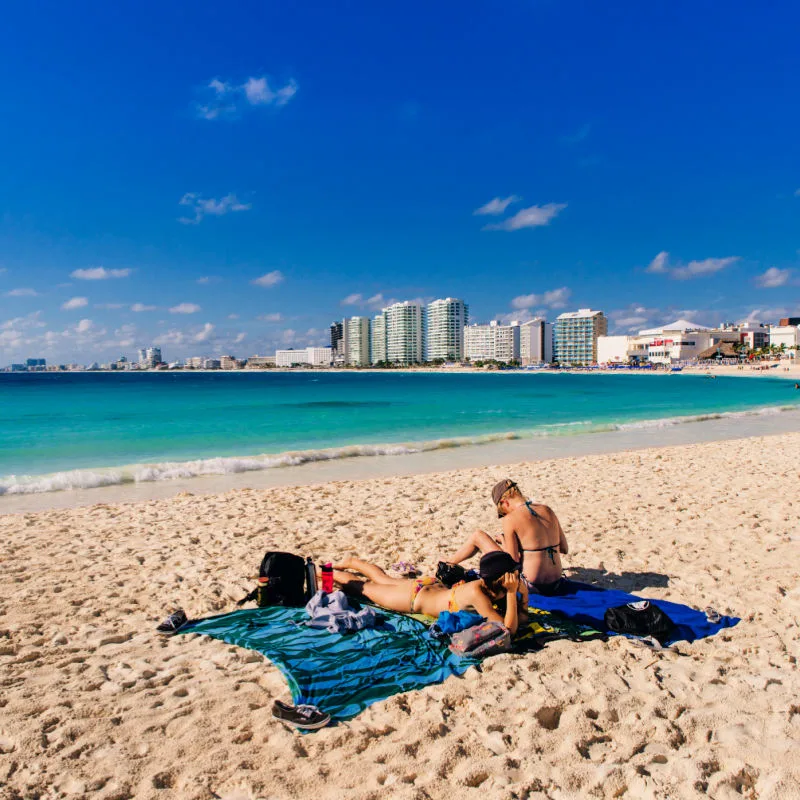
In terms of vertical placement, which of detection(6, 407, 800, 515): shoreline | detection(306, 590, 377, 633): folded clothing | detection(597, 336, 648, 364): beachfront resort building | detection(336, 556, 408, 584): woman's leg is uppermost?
detection(597, 336, 648, 364): beachfront resort building

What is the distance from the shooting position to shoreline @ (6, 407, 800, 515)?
A: 10933 millimetres

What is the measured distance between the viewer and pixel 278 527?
25.7 feet

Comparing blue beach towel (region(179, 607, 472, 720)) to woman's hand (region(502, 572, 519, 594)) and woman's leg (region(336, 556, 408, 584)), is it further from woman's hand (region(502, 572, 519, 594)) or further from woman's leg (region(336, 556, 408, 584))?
woman's hand (region(502, 572, 519, 594))

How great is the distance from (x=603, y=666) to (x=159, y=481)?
1066 centimetres

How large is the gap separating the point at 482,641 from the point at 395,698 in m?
0.80

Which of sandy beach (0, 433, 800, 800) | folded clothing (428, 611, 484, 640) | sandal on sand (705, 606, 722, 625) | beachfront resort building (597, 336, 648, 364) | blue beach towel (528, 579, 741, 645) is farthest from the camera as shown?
beachfront resort building (597, 336, 648, 364)

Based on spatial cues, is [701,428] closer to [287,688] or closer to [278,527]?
[278,527]

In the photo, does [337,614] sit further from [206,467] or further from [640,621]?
[206,467]

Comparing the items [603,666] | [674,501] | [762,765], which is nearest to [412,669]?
[603,666]

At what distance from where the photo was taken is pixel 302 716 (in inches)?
125

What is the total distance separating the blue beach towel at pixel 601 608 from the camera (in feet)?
14.3

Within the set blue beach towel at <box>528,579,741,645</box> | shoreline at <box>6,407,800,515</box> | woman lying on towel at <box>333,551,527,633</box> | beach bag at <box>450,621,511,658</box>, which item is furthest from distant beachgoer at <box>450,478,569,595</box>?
shoreline at <box>6,407,800,515</box>

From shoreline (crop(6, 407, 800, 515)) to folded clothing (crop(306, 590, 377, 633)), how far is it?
6914mm

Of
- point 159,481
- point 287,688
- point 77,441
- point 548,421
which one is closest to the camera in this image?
point 287,688
